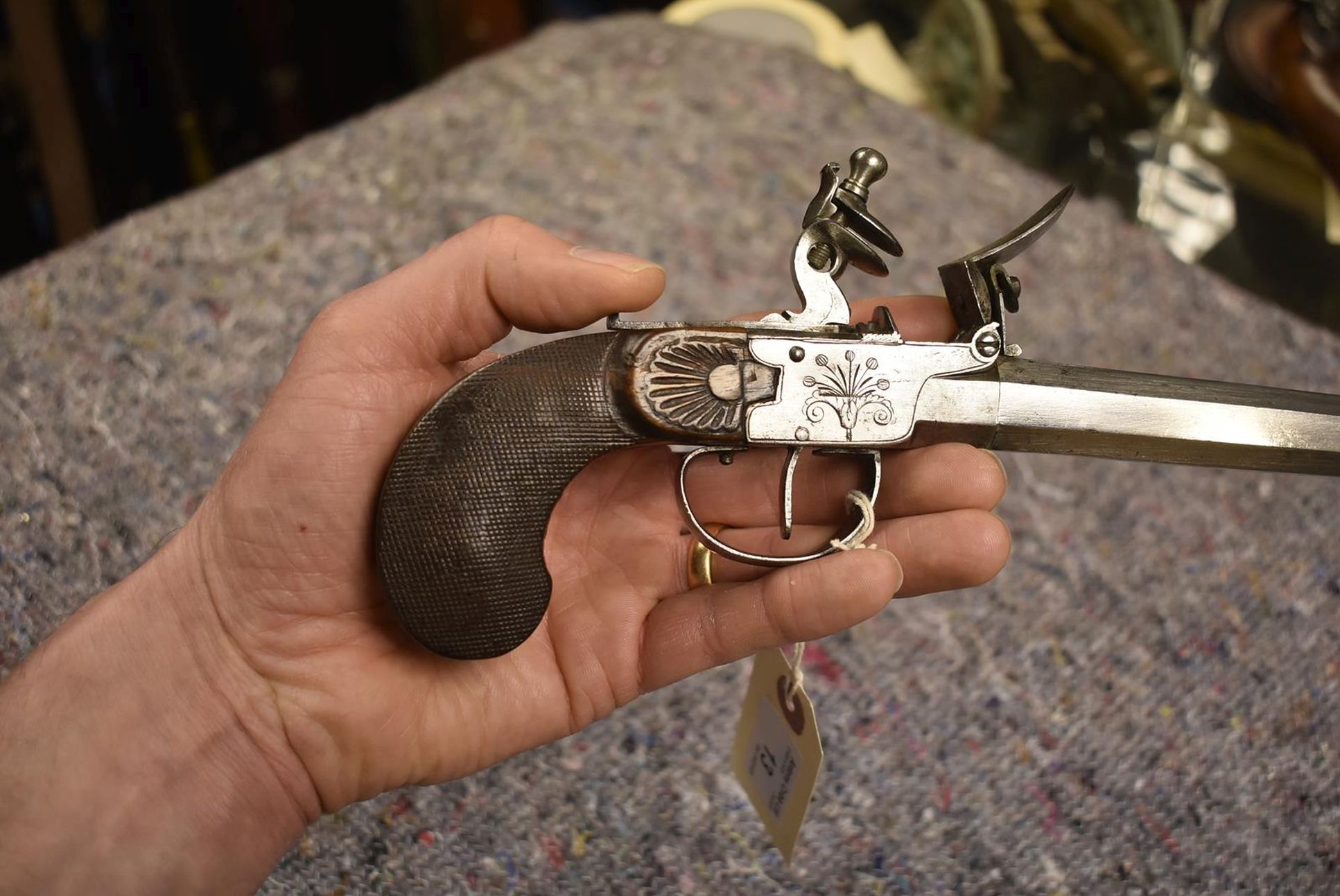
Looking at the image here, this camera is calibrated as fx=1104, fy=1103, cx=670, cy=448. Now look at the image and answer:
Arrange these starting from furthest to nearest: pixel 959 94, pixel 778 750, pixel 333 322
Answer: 1. pixel 959 94
2. pixel 778 750
3. pixel 333 322

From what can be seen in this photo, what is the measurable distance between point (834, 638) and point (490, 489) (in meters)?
1.09

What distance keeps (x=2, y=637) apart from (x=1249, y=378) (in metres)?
3.08

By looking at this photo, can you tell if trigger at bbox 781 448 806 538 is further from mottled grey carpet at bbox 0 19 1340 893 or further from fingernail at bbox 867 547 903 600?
mottled grey carpet at bbox 0 19 1340 893

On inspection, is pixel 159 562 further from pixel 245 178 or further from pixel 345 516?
pixel 245 178

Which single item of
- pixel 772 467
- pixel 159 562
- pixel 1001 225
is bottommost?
pixel 1001 225

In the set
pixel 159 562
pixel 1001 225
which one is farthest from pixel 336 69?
pixel 159 562

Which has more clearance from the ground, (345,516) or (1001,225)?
(345,516)

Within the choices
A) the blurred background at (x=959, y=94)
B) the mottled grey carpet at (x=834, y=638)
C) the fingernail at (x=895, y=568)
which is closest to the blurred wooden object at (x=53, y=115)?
the blurred background at (x=959, y=94)

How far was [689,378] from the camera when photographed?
1.83m

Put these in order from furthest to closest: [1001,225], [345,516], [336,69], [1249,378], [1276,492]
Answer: [336,69] → [1001,225] → [1249,378] → [1276,492] → [345,516]

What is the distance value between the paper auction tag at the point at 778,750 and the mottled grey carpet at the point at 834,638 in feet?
0.33

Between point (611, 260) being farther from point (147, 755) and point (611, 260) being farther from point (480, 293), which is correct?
point (147, 755)

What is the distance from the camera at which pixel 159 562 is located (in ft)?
6.34

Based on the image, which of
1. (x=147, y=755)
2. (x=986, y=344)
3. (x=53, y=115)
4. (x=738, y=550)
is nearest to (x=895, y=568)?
(x=738, y=550)
